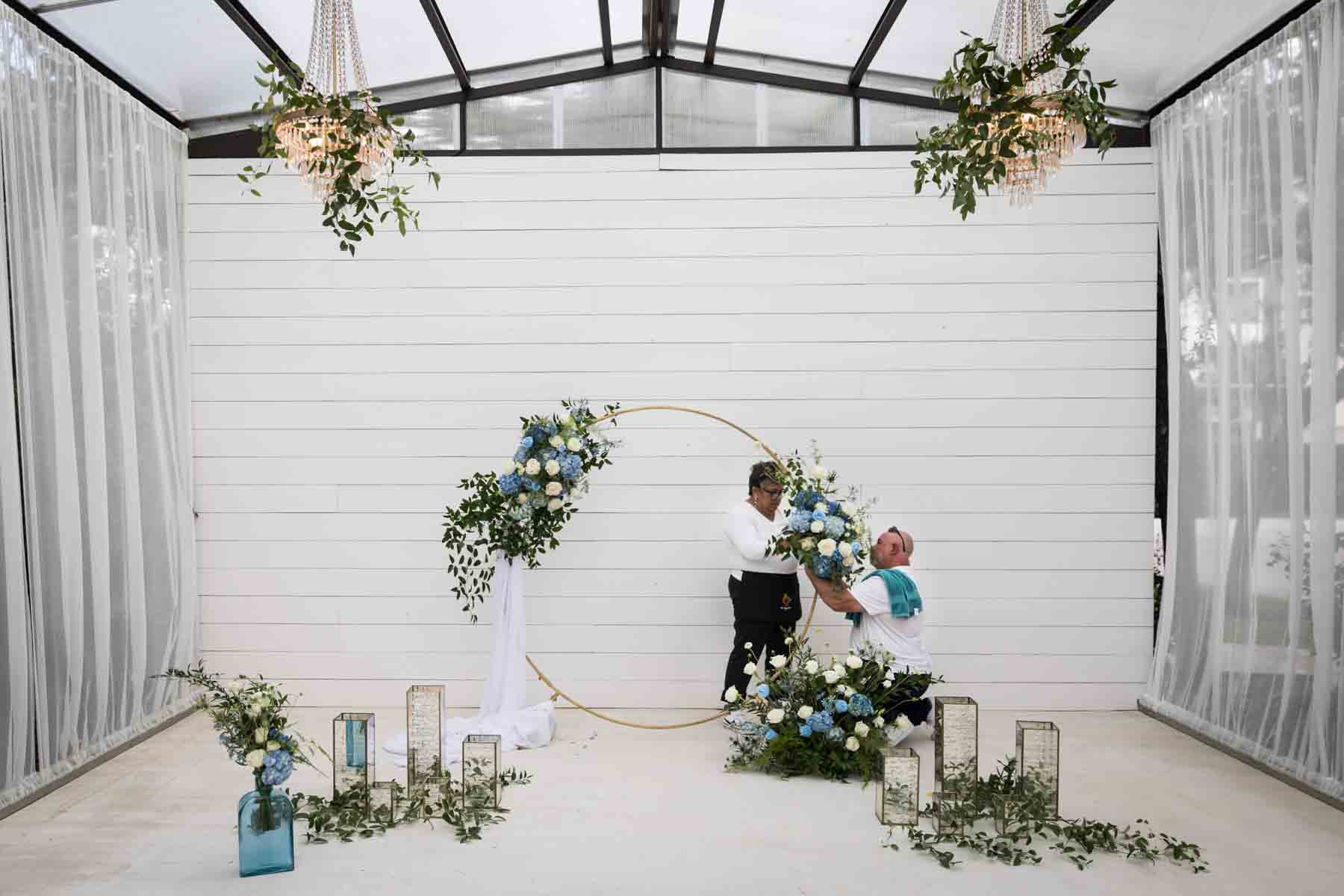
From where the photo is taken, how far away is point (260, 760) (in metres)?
3.35

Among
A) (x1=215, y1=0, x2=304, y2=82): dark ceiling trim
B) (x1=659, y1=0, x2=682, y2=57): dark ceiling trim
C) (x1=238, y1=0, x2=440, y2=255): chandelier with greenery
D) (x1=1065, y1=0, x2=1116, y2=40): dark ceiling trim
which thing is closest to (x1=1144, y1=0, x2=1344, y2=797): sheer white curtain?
(x1=1065, y1=0, x2=1116, y2=40): dark ceiling trim

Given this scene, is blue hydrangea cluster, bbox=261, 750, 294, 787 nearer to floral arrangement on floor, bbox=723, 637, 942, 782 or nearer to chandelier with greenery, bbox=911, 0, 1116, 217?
floral arrangement on floor, bbox=723, 637, 942, 782

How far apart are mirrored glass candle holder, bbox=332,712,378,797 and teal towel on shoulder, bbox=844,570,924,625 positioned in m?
2.47

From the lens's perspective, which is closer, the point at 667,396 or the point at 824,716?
the point at 824,716

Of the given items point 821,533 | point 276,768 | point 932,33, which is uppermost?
point 932,33

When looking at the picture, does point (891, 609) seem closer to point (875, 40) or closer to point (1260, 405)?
point (1260, 405)

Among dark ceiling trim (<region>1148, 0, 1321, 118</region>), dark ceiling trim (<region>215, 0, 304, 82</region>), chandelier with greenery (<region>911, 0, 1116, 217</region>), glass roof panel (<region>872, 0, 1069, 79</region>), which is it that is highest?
glass roof panel (<region>872, 0, 1069, 79</region>)

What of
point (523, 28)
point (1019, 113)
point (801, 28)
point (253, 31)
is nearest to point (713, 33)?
point (801, 28)

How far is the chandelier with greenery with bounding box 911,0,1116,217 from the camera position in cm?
335

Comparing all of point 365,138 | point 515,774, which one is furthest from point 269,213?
point 515,774

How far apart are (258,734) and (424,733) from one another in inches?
34.3

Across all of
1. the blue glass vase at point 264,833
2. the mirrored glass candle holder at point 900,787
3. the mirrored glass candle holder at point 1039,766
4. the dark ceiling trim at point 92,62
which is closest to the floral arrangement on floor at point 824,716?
the mirrored glass candle holder at point 900,787

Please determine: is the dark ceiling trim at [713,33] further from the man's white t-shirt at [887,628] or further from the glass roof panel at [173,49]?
the man's white t-shirt at [887,628]

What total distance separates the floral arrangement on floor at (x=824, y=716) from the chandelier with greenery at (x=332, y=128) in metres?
2.61
